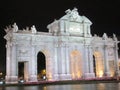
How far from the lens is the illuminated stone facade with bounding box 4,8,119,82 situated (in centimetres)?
4672

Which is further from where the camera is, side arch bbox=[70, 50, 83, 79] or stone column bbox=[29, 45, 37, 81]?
side arch bbox=[70, 50, 83, 79]

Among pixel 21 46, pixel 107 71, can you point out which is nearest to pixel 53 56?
pixel 21 46

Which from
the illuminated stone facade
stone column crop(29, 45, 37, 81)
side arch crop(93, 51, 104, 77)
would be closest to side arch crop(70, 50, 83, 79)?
the illuminated stone facade

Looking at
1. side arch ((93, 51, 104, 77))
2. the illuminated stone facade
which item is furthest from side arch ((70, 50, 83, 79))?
side arch ((93, 51, 104, 77))

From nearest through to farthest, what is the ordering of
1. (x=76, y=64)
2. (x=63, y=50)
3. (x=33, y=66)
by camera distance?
1. (x=33, y=66)
2. (x=63, y=50)
3. (x=76, y=64)

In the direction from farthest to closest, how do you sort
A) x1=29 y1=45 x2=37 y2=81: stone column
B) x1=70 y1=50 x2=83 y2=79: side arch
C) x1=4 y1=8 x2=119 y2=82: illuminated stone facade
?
x1=70 y1=50 x2=83 y2=79: side arch, x1=29 y1=45 x2=37 y2=81: stone column, x1=4 y1=8 x2=119 y2=82: illuminated stone facade

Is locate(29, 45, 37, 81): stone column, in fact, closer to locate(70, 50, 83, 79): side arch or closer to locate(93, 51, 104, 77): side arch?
locate(70, 50, 83, 79): side arch

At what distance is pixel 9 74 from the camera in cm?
4562

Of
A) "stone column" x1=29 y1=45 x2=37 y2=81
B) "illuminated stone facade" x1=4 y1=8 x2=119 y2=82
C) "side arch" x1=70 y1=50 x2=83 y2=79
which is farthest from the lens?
"side arch" x1=70 y1=50 x2=83 y2=79

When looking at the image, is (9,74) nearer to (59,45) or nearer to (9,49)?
(9,49)

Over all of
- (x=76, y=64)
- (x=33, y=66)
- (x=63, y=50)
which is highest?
(x=63, y=50)

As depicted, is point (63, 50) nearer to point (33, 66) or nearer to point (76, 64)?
point (76, 64)

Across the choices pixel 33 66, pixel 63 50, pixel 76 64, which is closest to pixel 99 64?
pixel 76 64

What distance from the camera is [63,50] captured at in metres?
51.7
